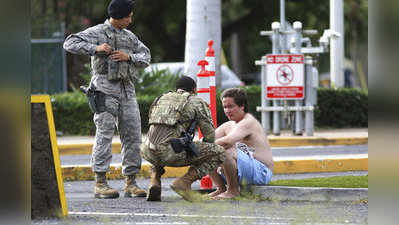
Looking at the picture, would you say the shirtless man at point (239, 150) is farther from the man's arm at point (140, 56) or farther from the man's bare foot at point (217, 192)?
the man's arm at point (140, 56)

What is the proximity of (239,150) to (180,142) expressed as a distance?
646mm

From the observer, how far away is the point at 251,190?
21.8 ft

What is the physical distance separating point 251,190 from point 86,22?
661 inches

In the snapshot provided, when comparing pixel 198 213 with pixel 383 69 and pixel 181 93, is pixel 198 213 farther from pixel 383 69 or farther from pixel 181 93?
pixel 383 69

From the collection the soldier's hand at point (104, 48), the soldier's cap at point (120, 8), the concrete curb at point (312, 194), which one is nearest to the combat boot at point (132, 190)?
the concrete curb at point (312, 194)

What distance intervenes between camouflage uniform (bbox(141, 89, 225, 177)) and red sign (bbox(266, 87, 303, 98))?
21.8ft

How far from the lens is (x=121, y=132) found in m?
6.86

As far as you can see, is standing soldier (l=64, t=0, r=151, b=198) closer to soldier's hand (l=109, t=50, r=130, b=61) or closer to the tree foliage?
soldier's hand (l=109, t=50, r=130, b=61)

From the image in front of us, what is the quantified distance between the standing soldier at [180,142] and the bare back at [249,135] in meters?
0.26

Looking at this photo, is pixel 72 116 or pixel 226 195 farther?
pixel 72 116

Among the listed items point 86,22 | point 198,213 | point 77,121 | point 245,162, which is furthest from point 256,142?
point 86,22

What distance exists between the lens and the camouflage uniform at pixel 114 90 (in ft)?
21.9

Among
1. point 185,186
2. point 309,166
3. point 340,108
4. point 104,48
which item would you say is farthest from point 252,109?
point 185,186

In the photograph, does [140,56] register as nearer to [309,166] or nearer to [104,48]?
[104,48]
